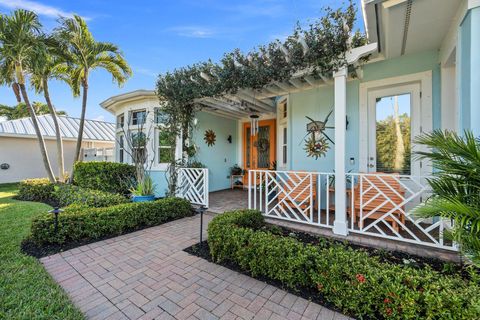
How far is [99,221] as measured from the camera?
12.6ft

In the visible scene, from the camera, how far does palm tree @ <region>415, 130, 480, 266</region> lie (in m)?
1.58

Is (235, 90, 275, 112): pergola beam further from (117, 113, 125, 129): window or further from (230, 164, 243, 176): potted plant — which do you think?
(117, 113, 125, 129): window

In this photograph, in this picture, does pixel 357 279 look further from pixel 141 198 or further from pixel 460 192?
pixel 141 198

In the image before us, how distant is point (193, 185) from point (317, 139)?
11.4 feet

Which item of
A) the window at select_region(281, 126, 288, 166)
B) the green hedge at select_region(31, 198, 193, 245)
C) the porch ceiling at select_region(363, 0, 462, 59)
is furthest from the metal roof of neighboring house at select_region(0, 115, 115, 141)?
the porch ceiling at select_region(363, 0, 462, 59)

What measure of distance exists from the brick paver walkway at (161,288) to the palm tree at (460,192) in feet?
3.97

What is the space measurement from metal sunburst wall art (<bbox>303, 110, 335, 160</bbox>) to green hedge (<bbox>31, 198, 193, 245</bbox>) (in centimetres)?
362

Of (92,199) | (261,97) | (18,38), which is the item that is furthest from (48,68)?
(261,97)

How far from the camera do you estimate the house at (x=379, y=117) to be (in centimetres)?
296

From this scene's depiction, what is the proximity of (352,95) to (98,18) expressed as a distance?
7837 mm

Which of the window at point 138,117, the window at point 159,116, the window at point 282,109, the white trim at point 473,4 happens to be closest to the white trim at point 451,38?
the white trim at point 473,4

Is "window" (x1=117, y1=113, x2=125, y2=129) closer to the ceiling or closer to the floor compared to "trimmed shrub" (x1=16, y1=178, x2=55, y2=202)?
closer to the ceiling

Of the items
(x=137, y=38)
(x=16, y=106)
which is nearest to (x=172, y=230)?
(x=137, y=38)

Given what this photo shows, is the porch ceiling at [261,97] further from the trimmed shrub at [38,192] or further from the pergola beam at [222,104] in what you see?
the trimmed shrub at [38,192]
